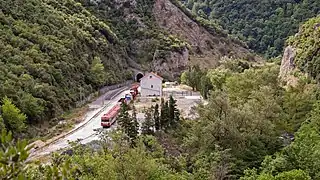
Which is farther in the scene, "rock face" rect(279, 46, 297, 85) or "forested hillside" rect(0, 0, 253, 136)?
"rock face" rect(279, 46, 297, 85)

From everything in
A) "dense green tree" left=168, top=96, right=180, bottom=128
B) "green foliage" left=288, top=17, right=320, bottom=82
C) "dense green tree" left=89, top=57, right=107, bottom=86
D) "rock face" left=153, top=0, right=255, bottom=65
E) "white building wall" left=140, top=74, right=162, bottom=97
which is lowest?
"dense green tree" left=168, top=96, right=180, bottom=128

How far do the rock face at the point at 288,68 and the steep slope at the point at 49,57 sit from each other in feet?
100

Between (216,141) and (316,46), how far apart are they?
25724 mm

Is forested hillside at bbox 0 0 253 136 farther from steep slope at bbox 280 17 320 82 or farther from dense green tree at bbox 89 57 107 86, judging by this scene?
steep slope at bbox 280 17 320 82

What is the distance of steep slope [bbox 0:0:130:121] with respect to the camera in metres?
50.6

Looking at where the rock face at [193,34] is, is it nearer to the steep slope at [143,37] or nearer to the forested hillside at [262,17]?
the steep slope at [143,37]

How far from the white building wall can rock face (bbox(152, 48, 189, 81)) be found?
30.8 metres

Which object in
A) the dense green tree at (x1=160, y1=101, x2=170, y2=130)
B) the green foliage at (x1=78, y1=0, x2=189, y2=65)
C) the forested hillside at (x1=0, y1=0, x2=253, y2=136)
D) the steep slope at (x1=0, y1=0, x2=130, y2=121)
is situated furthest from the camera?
the green foliage at (x1=78, y1=0, x2=189, y2=65)

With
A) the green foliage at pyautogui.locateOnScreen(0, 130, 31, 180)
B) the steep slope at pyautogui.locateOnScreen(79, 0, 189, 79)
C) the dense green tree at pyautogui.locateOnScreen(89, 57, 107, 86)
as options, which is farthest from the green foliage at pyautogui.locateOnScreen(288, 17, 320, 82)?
the green foliage at pyautogui.locateOnScreen(0, 130, 31, 180)

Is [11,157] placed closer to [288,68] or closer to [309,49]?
[309,49]

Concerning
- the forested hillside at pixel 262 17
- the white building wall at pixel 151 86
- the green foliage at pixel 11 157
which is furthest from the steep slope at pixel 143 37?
the green foliage at pixel 11 157

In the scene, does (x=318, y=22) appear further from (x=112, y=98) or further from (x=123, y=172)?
(x=123, y=172)

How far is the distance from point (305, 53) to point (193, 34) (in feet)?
228

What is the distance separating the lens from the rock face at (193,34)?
11938cm
